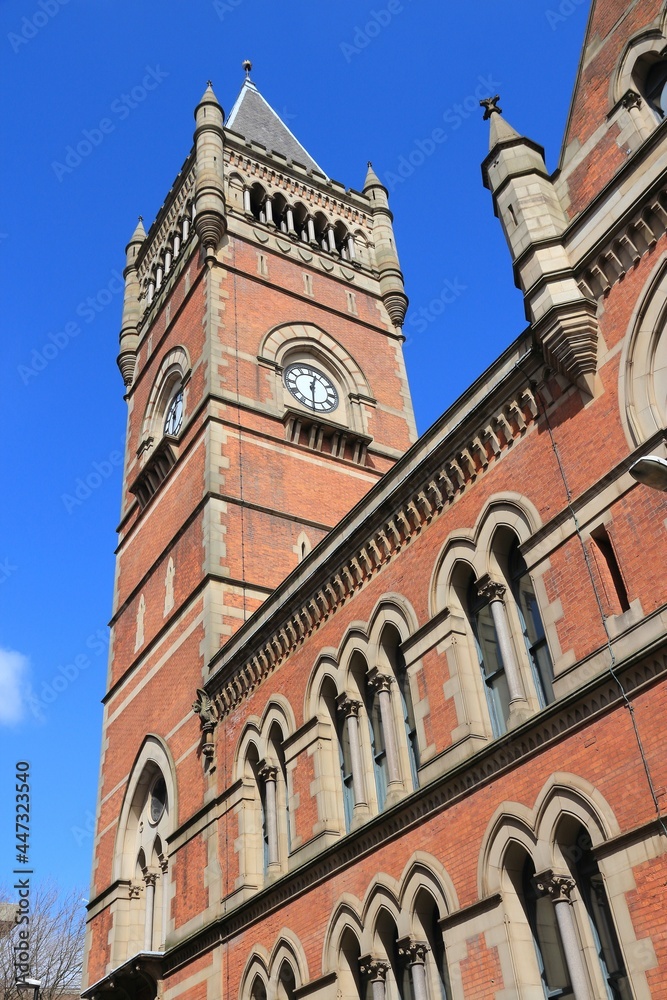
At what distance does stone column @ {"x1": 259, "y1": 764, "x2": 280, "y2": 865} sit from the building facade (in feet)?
0.23

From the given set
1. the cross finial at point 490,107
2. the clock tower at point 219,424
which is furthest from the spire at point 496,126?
the clock tower at point 219,424

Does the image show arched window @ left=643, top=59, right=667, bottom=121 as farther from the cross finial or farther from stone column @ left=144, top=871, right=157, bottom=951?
stone column @ left=144, top=871, right=157, bottom=951

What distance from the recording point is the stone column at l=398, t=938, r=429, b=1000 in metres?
12.2

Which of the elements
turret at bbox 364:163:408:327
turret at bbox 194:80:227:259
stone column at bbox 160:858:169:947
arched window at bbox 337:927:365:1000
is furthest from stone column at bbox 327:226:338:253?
arched window at bbox 337:927:365:1000

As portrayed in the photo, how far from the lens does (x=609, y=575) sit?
36.6ft

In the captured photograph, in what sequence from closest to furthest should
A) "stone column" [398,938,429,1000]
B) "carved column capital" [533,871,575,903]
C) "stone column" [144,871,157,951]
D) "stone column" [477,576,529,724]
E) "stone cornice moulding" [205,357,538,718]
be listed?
"carved column capital" [533,871,575,903], "stone column" [477,576,529,724], "stone column" [398,938,429,1000], "stone cornice moulding" [205,357,538,718], "stone column" [144,871,157,951]

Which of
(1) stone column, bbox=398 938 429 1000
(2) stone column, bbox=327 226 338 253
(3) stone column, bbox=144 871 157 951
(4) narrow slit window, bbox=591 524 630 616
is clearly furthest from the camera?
(2) stone column, bbox=327 226 338 253

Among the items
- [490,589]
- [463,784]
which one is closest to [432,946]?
[463,784]

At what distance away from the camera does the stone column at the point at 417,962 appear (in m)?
12.2

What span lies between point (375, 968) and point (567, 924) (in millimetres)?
3794

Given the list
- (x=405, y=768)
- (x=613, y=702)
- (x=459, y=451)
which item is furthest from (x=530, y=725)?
(x=459, y=451)

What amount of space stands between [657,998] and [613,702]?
281cm

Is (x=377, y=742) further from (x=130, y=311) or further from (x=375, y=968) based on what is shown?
(x=130, y=311)

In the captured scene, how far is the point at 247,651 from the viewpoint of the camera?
1853 centimetres
